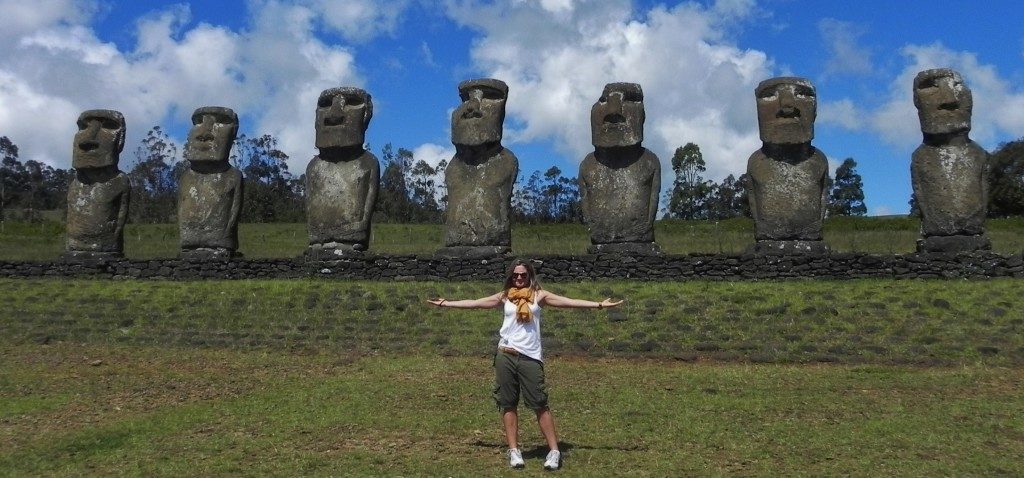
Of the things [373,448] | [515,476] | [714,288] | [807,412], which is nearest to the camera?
[515,476]

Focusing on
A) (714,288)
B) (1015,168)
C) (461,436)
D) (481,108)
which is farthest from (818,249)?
(1015,168)

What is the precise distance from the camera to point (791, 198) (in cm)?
1666

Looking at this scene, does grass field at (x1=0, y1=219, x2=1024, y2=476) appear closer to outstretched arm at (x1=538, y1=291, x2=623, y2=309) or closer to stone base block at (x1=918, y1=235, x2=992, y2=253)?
outstretched arm at (x1=538, y1=291, x2=623, y2=309)

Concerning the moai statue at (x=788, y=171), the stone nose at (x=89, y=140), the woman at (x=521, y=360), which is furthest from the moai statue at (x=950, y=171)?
the stone nose at (x=89, y=140)

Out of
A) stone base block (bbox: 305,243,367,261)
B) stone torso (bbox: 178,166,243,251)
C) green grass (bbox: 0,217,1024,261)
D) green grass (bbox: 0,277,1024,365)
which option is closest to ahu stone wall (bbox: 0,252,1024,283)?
stone base block (bbox: 305,243,367,261)

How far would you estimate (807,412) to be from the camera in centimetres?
870

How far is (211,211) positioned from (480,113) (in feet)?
18.0

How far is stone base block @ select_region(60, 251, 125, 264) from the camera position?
18297 millimetres

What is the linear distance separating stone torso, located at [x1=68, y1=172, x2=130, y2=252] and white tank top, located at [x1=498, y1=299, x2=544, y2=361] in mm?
14196

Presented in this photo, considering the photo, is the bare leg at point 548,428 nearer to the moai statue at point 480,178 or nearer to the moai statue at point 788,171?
the moai statue at point 480,178

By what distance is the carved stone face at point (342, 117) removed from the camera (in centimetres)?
1767

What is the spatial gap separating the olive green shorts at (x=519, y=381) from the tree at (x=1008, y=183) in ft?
117

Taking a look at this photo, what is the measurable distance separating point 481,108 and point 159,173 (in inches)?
1873

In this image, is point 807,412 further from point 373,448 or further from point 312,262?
point 312,262
